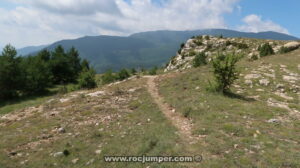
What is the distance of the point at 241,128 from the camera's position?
9711 mm

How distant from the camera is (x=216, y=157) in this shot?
7.42m

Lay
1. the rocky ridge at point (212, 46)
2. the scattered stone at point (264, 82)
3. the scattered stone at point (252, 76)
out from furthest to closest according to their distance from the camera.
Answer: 1. the rocky ridge at point (212, 46)
2. the scattered stone at point (252, 76)
3. the scattered stone at point (264, 82)

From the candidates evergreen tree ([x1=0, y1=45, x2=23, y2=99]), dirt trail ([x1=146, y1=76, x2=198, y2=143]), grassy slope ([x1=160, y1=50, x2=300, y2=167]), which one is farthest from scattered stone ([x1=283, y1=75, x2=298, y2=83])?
evergreen tree ([x1=0, y1=45, x2=23, y2=99])

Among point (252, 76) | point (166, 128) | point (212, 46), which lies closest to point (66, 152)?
point (166, 128)

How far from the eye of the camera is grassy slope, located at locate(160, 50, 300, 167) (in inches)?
284

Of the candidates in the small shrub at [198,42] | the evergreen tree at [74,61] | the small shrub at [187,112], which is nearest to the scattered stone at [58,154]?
the small shrub at [187,112]

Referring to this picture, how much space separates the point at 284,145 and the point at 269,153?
49.5 inches

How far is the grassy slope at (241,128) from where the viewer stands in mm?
7226

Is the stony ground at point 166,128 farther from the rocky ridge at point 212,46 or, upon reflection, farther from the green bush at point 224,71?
the rocky ridge at point 212,46

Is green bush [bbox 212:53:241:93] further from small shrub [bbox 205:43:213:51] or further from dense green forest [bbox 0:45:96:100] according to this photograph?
small shrub [bbox 205:43:213:51]

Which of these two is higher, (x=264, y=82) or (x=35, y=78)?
(x=264, y=82)

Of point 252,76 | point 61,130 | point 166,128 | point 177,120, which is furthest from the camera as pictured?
point 252,76

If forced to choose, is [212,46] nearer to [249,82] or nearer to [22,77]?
[249,82]

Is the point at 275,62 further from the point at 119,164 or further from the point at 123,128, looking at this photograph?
the point at 119,164
